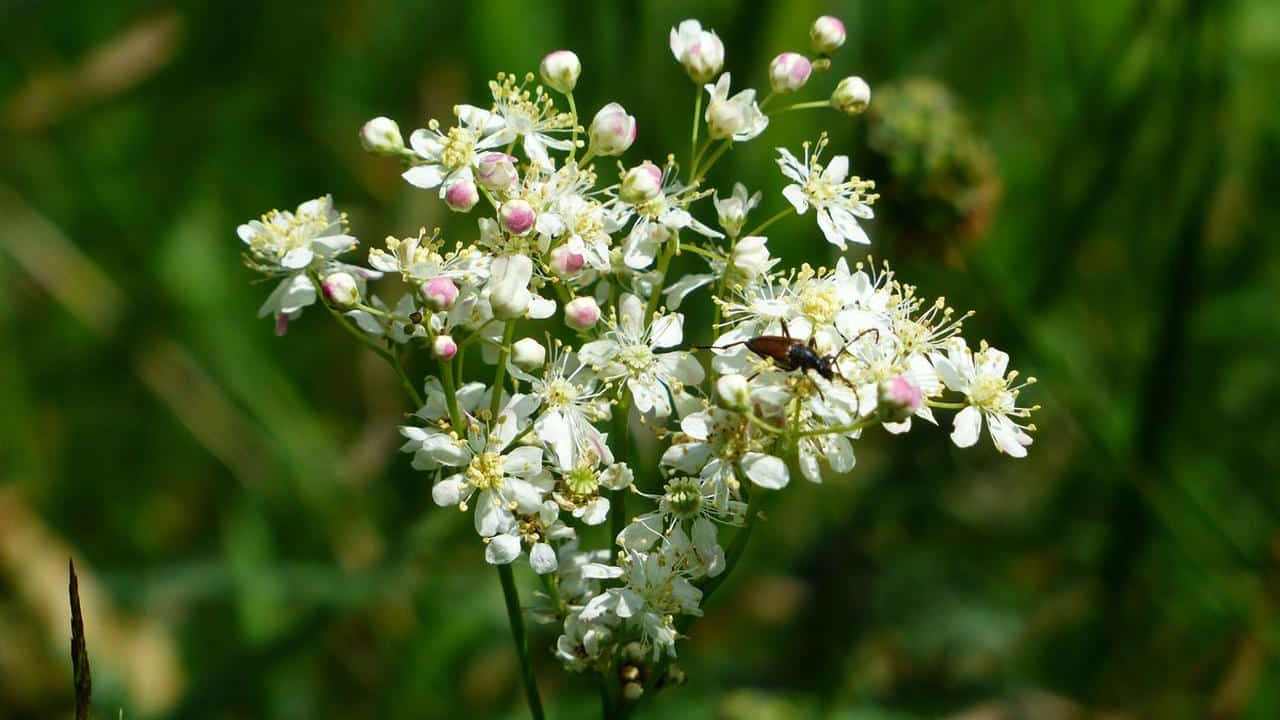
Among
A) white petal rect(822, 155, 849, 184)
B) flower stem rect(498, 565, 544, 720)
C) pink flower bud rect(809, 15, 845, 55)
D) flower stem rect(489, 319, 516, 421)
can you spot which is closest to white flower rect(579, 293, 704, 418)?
flower stem rect(489, 319, 516, 421)

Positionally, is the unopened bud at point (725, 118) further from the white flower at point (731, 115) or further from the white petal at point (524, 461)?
the white petal at point (524, 461)

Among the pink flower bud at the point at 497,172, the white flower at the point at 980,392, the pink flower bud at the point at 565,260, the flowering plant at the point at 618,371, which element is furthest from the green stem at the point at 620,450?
the white flower at the point at 980,392

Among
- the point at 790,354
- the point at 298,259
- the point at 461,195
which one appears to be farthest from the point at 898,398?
the point at 298,259

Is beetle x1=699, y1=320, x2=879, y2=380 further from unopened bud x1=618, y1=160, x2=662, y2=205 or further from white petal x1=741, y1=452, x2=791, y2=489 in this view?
unopened bud x1=618, y1=160, x2=662, y2=205

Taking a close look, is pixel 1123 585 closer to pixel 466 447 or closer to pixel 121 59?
pixel 466 447

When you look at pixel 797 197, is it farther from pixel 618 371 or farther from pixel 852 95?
pixel 618 371

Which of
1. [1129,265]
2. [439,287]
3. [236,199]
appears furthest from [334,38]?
[439,287]
